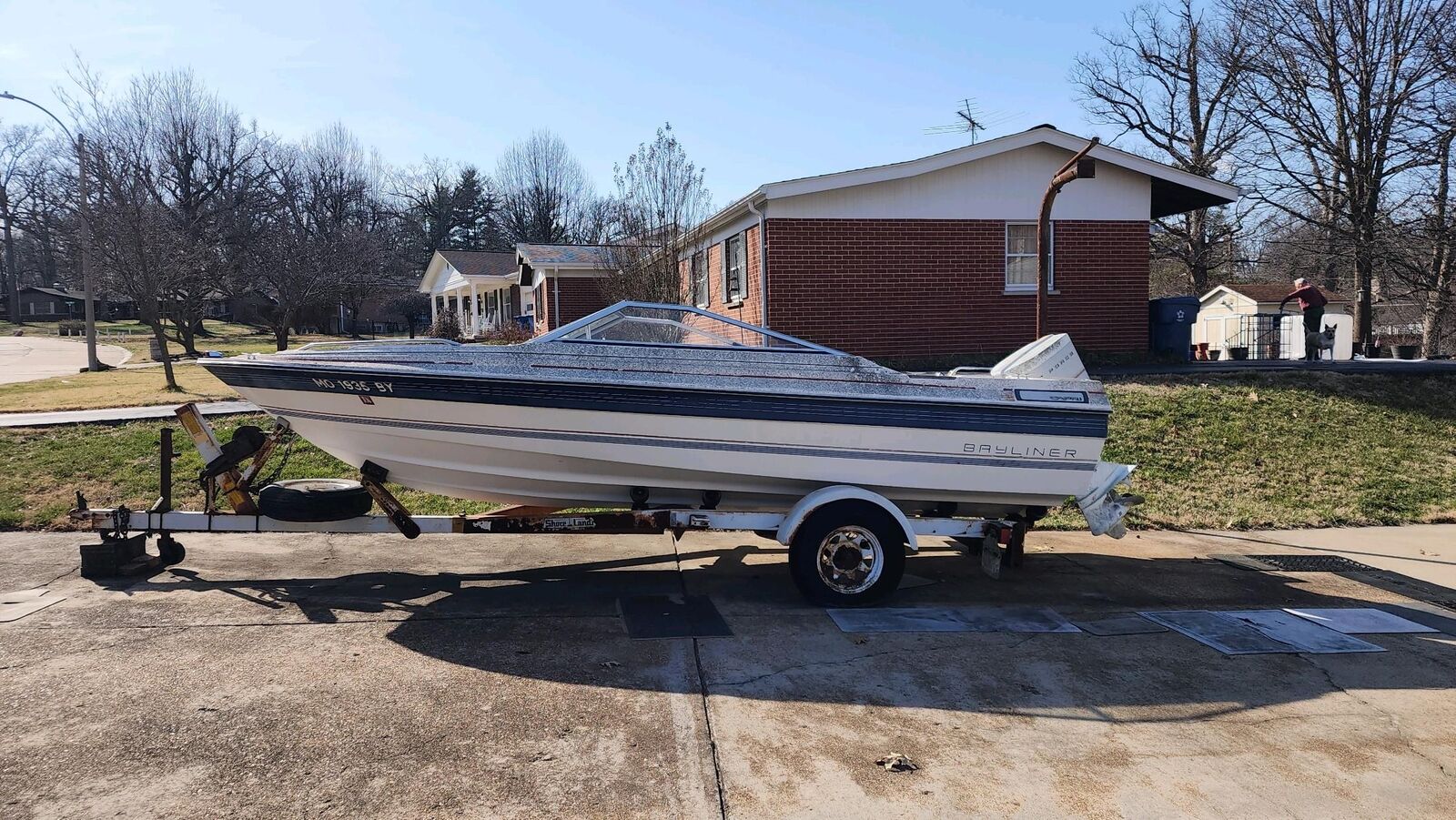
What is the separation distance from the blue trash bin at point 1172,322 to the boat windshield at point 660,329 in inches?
438

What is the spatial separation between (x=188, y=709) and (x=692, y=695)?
227 centimetres

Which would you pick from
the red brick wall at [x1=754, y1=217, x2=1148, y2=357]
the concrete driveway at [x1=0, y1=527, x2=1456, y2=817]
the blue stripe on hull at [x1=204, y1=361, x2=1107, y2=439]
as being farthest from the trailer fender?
the red brick wall at [x1=754, y1=217, x2=1148, y2=357]

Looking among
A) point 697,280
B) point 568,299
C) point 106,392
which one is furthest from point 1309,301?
point 106,392

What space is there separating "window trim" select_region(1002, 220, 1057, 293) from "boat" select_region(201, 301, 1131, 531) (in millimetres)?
8951

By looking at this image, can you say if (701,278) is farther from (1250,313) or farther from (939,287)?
(1250,313)

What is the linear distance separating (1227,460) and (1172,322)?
18.3 feet

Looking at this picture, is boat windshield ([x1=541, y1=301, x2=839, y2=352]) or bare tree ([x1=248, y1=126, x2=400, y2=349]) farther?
bare tree ([x1=248, y1=126, x2=400, y2=349])

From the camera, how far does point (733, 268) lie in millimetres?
16641

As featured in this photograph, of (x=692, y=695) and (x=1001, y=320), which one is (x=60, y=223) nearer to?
(x=1001, y=320)

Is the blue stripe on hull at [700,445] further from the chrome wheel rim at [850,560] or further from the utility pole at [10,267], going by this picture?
the utility pole at [10,267]

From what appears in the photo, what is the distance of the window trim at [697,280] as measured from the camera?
18.4m

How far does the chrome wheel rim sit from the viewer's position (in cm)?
596

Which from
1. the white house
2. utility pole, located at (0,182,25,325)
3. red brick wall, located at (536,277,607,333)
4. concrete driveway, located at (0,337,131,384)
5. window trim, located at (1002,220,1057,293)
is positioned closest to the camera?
window trim, located at (1002,220,1057,293)

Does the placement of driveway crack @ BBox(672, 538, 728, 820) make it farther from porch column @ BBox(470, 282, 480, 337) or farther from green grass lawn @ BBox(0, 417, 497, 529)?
porch column @ BBox(470, 282, 480, 337)
